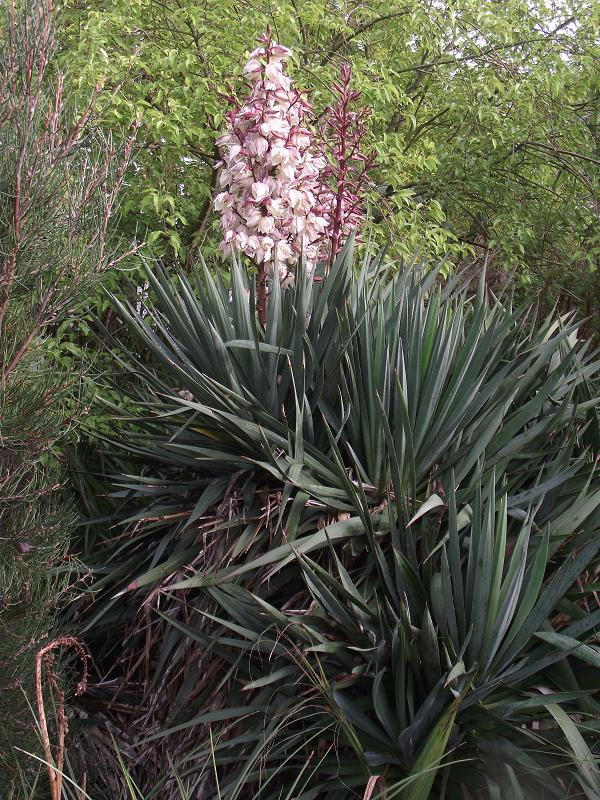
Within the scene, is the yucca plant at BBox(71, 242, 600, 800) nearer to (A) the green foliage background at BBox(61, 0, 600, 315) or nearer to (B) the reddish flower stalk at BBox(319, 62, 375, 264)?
(B) the reddish flower stalk at BBox(319, 62, 375, 264)

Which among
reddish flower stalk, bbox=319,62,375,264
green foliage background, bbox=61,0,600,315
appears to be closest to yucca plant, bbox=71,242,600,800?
reddish flower stalk, bbox=319,62,375,264

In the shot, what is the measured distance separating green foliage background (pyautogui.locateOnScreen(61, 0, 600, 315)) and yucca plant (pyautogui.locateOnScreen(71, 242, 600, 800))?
181 centimetres

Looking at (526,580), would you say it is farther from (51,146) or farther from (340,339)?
(51,146)

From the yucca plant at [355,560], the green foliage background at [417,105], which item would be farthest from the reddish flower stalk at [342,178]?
the green foliage background at [417,105]

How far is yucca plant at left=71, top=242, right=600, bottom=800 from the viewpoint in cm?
214

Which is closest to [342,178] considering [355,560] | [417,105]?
[355,560]

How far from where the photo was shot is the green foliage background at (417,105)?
4.98 meters

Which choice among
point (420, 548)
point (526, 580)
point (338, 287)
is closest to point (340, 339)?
point (338, 287)

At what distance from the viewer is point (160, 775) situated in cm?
263

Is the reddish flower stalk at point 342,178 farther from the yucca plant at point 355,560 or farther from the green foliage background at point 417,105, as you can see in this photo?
the green foliage background at point 417,105

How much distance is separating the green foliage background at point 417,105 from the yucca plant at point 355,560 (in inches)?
71.1

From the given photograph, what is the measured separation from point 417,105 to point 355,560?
5.36m

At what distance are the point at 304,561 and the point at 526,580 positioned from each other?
2.05 ft

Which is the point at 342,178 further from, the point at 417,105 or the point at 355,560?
the point at 417,105
